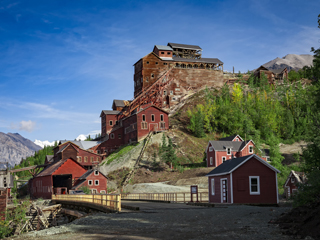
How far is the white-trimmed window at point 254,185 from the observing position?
31288 mm

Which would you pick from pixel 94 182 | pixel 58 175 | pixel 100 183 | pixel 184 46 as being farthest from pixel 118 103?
pixel 94 182

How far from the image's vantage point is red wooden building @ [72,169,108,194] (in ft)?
186

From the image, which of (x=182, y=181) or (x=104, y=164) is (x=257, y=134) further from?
(x=104, y=164)

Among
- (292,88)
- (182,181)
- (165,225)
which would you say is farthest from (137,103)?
(165,225)

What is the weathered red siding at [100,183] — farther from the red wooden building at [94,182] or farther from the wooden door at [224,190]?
the wooden door at [224,190]

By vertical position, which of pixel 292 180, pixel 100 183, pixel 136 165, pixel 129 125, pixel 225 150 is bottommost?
pixel 100 183

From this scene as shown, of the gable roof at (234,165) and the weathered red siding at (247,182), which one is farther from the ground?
the gable roof at (234,165)

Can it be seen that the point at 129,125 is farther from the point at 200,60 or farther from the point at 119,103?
the point at 200,60

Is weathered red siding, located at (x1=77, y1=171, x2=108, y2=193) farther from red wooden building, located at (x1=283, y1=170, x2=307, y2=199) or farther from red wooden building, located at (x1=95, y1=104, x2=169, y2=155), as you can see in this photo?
red wooden building, located at (x1=283, y1=170, x2=307, y2=199)

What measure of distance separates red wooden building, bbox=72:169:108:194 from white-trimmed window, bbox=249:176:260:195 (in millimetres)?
31957

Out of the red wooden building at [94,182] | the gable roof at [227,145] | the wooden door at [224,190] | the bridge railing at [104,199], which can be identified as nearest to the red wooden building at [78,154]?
the red wooden building at [94,182]

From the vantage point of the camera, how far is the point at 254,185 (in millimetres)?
31453

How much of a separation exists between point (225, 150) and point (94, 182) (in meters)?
24.9

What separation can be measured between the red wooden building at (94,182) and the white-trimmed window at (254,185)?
31957 mm
